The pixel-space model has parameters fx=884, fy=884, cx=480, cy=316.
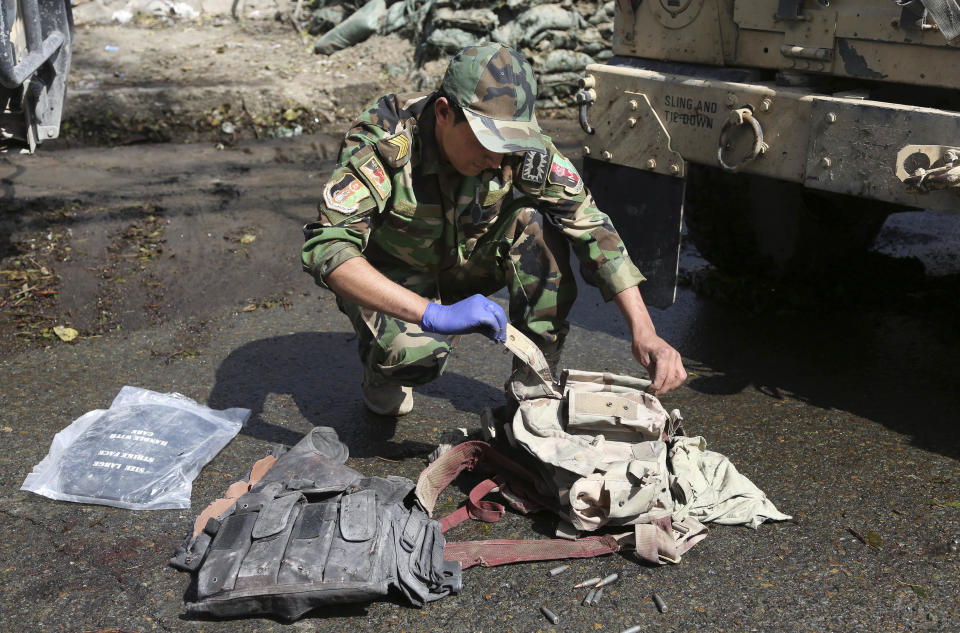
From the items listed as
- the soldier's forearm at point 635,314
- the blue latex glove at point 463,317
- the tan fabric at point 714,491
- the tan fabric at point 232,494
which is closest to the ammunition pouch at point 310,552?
the tan fabric at point 232,494

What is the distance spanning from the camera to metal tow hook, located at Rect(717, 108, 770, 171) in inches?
118

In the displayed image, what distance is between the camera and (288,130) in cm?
676

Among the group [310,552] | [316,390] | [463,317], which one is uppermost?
[463,317]

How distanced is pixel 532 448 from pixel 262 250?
2.58 metres

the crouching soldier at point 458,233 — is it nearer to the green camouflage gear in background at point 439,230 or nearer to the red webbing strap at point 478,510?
the green camouflage gear in background at point 439,230

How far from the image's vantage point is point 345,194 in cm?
253

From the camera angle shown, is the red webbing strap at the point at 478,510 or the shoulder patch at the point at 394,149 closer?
the red webbing strap at the point at 478,510

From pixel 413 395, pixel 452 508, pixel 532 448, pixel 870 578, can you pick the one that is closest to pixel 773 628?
pixel 870 578

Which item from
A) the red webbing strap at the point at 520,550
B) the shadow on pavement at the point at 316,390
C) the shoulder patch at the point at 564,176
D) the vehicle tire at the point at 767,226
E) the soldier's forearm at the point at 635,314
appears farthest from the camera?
the vehicle tire at the point at 767,226

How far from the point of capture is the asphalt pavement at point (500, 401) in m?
2.12

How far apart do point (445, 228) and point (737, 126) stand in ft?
3.56

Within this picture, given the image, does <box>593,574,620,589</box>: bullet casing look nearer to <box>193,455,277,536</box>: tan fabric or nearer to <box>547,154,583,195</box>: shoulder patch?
<box>193,455,277,536</box>: tan fabric

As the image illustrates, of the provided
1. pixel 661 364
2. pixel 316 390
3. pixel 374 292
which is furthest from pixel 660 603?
pixel 316 390

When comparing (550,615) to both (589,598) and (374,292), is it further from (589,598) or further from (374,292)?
(374,292)
